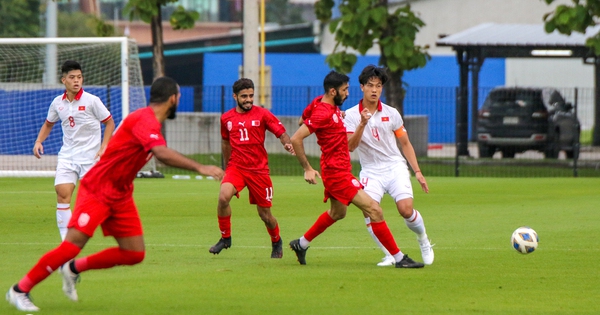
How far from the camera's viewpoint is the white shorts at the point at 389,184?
971cm

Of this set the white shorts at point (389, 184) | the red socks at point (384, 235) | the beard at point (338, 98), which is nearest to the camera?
the red socks at point (384, 235)

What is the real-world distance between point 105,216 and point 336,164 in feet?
9.45

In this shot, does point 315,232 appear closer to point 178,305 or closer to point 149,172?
point 178,305

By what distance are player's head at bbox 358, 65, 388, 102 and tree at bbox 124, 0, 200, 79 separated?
1561 centimetres

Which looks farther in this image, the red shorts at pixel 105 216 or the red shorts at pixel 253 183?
the red shorts at pixel 253 183

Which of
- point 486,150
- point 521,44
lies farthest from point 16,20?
point 486,150

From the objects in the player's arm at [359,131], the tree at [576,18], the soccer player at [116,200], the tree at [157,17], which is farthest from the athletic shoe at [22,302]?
the tree at [157,17]

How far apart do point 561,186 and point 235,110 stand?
11.3 m

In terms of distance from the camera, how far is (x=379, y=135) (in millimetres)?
9797

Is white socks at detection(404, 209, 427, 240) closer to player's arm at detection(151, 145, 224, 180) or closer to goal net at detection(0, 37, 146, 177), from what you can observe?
player's arm at detection(151, 145, 224, 180)

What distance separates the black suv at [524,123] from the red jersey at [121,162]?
63.4ft

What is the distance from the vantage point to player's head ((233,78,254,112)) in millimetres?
10086

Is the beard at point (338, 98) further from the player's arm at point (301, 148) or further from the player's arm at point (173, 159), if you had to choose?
the player's arm at point (173, 159)

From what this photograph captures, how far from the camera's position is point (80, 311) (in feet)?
23.6
